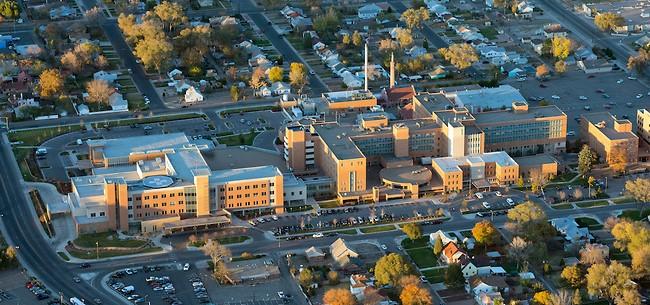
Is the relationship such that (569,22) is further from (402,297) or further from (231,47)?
(402,297)

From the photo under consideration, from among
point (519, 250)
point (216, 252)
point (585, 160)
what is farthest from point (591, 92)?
point (216, 252)

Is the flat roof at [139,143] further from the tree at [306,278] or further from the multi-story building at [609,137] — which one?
the multi-story building at [609,137]

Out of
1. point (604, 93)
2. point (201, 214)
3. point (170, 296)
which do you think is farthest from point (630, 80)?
point (170, 296)

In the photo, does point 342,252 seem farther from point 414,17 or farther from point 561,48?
point 414,17

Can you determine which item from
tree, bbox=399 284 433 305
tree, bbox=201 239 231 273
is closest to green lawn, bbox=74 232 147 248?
tree, bbox=201 239 231 273

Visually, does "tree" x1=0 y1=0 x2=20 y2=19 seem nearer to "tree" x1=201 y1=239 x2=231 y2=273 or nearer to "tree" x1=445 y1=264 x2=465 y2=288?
"tree" x1=201 y1=239 x2=231 y2=273

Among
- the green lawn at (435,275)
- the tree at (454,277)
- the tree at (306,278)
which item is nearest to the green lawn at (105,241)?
the tree at (306,278)
